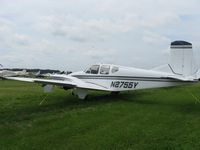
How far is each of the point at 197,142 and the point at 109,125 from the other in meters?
2.35

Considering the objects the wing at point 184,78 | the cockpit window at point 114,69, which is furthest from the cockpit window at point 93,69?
the wing at point 184,78

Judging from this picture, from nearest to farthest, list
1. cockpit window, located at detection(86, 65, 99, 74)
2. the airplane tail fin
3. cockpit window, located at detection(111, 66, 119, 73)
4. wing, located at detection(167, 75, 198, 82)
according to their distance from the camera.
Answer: wing, located at detection(167, 75, 198, 82), the airplane tail fin, cockpit window, located at detection(111, 66, 119, 73), cockpit window, located at detection(86, 65, 99, 74)

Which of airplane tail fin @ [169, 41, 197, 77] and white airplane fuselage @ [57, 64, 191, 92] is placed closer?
airplane tail fin @ [169, 41, 197, 77]

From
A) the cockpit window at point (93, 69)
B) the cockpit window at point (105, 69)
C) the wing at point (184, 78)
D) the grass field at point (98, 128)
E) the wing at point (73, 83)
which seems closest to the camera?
the grass field at point (98, 128)

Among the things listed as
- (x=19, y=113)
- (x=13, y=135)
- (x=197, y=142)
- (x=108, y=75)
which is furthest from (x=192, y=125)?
(x=108, y=75)

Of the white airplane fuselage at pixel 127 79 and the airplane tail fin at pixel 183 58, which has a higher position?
the airplane tail fin at pixel 183 58

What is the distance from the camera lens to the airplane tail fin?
11.9 meters

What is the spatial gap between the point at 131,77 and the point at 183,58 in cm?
247

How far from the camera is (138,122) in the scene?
7.73 meters

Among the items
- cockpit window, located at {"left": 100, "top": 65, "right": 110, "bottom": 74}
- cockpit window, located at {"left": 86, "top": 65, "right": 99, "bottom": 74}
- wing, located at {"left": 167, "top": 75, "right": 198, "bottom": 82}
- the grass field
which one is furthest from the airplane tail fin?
cockpit window, located at {"left": 86, "top": 65, "right": 99, "bottom": 74}

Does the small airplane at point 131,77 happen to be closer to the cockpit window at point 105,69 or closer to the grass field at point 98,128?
the cockpit window at point 105,69

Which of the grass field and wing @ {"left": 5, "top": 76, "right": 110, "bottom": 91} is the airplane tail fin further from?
wing @ {"left": 5, "top": 76, "right": 110, "bottom": 91}

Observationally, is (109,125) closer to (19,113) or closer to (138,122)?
(138,122)

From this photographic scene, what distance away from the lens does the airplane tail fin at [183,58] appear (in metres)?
11.9
